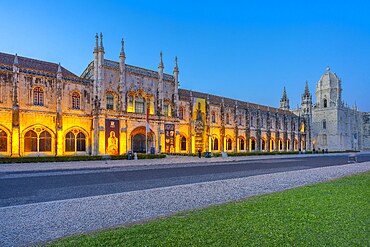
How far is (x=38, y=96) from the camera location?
29.6 m

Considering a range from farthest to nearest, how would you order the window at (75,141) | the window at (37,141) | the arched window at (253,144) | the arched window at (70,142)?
the arched window at (253,144)
the window at (75,141)
the arched window at (70,142)
the window at (37,141)

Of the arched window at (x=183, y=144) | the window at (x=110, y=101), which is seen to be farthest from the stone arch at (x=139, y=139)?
the arched window at (x=183, y=144)

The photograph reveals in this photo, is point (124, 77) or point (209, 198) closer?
point (209, 198)

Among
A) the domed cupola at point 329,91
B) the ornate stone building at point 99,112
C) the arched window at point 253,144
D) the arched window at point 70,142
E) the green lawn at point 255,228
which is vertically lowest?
the arched window at point 253,144

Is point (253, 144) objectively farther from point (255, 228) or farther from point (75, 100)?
point (255, 228)

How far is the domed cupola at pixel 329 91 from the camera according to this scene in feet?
255

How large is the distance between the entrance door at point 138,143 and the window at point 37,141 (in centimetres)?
1151

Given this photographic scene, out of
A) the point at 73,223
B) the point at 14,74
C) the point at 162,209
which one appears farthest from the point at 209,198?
the point at 14,74

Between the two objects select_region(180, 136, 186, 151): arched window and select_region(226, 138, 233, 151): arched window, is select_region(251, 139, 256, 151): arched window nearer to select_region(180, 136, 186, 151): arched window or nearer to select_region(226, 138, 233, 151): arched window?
select_region(226, 138, 233, 151): arched window

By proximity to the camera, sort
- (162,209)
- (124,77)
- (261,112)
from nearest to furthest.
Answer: (162,209) → (124,77) → (261,112)

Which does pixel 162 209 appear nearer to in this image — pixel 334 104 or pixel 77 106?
pixel 77 106

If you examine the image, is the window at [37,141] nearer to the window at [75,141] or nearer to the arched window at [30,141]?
the arched window at [30,141]

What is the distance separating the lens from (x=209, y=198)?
8.50 metres

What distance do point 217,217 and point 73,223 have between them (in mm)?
3317
